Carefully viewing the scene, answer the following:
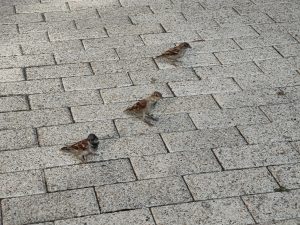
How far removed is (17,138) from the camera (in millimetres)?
6492

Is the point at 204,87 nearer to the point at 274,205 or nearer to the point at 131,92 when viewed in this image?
the point at 131,92

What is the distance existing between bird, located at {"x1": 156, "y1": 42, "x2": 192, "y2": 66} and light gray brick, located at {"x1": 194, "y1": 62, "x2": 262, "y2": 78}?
32 cm

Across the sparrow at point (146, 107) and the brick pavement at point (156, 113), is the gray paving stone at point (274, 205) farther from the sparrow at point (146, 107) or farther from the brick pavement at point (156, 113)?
the sparrow at point (146, 107)

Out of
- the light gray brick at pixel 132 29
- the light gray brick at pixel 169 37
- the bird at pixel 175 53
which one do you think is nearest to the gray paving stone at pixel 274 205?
the bird at pixel 175 53

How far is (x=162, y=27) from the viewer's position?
9.34 meters

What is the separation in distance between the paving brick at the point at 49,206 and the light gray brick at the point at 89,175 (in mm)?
134

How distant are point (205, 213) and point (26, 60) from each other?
155 inches

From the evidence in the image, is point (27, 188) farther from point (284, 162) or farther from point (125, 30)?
point (125, 30)

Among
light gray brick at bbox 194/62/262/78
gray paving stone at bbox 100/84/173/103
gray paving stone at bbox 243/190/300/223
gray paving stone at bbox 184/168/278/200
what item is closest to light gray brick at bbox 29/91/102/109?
gray paving stone at bbox 100/84/173/103

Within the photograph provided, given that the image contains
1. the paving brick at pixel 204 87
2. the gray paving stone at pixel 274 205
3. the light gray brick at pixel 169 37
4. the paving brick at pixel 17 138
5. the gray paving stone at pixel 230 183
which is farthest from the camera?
the light gray brick at pixel 169 37

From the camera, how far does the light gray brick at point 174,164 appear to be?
6.02 metres

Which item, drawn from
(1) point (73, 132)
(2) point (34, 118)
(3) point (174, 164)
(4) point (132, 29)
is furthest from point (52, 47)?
(3) point (174, 164)

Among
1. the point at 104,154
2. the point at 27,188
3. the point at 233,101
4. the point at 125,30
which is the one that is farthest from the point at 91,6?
the point at 27,188

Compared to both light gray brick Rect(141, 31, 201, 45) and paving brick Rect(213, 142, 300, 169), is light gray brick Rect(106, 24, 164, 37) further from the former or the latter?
paving brick Rect(213, 142, 300, 169)
